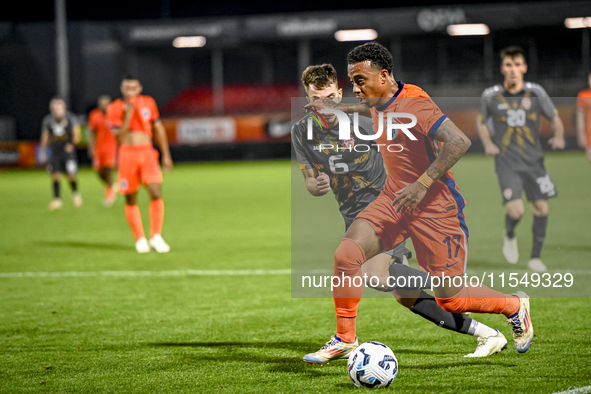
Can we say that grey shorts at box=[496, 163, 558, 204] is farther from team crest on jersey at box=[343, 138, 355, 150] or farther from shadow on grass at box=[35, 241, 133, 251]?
shadow on grass at box=[35, 241, 133, 251]

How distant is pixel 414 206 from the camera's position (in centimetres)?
350

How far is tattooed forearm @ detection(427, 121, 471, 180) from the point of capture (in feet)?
11.1

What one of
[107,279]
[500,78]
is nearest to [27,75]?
[500,78]

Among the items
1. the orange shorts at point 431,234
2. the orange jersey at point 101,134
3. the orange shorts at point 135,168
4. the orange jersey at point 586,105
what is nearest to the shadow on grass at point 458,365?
the orange shorts at point 431,234

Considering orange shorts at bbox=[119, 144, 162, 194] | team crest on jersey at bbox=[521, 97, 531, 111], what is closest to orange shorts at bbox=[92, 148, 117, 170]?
orange shorts at bbox=[119, 144, 162, 194]

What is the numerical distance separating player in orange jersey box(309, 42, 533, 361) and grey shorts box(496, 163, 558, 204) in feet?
9.53

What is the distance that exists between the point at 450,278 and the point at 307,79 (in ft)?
4.47

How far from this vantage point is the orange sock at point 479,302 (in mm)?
3588

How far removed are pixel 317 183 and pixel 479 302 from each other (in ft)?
3.44

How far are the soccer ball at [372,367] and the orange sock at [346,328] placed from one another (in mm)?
269

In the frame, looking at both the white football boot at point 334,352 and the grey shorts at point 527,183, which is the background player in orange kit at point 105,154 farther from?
the white football boot at point 334,352

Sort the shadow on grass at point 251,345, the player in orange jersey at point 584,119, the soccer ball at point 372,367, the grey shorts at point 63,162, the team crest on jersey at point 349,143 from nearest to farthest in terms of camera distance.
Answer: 1. the soccer ball at point 372,367
2. the team crest on jersey at point 349,143
3. the shadow on grass at point 251,345
4. the player in orange jersey at point 584,119
5. the grey shorts at point 63,162

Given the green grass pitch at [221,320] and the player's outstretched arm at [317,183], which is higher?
the player's outstretched arm at [317,183]

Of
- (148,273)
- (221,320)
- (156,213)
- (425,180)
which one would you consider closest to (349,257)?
(425,180)
